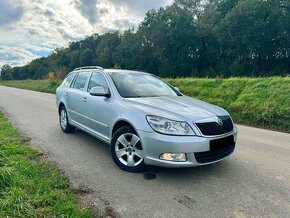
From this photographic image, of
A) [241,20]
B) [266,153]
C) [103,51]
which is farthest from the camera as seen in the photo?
[103,51]

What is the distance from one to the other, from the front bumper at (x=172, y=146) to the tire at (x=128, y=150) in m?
0.23

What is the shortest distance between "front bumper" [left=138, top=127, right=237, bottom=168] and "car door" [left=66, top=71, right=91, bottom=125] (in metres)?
2.41

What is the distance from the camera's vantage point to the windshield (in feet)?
16.9

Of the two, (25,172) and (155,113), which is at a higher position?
(155,113)

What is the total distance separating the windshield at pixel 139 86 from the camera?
5.16 metres

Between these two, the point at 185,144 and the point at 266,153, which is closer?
the point at 185,144

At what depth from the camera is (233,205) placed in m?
3.51

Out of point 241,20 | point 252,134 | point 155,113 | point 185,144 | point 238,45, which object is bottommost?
point 252,134

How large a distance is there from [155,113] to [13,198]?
2.19 m

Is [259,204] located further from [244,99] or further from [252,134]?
[244,99]

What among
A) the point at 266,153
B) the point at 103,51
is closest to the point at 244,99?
the point at 266,153

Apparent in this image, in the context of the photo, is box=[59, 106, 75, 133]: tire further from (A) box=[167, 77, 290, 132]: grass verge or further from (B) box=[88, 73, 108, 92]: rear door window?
(A) box=[167, 77, 290, 132]: grass verge

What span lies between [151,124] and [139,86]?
58.5 inches

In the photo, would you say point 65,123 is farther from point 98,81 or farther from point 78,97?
point 98,81
